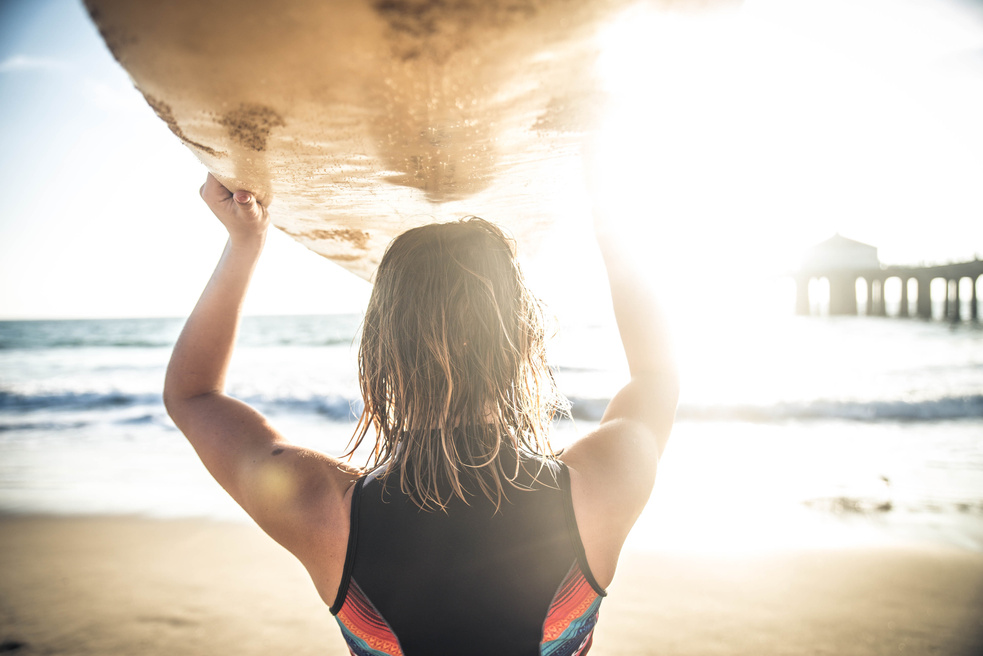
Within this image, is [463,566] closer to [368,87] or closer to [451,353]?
[451,353]

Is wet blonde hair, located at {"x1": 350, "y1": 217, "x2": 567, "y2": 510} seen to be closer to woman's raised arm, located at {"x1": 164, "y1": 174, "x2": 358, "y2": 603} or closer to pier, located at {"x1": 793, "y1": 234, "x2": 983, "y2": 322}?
woman's raised arm, located at {"x1": 164, "y1": 174, "x2": 358, "y2": 603}

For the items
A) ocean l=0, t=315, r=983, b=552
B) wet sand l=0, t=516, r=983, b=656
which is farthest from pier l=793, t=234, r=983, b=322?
wet sand l=0, t=516, r=983, b=656

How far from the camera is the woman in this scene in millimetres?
894

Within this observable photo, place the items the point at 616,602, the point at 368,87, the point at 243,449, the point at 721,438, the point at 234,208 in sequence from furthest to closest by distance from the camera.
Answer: the point at 721,438 < the point at 616,602 < the point at 234,208 < the point at 243,449 < the point at 368,87

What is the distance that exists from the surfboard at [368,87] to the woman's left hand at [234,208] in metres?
0.04

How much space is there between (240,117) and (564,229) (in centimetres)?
122

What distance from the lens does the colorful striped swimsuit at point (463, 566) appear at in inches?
34.8

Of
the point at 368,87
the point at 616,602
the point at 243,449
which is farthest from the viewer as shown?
the point at 616,602

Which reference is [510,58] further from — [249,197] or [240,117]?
[249,197]


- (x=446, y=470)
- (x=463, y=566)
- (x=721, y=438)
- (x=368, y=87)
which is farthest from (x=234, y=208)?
(x=721, y=438)

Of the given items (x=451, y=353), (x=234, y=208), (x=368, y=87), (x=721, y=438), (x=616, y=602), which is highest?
(x=368, y=87)

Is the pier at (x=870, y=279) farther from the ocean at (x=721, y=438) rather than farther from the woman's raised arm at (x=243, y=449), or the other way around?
the woman's raised arm at (x=243, y=449)

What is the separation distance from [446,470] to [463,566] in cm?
18

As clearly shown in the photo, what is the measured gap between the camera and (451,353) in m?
1.03
